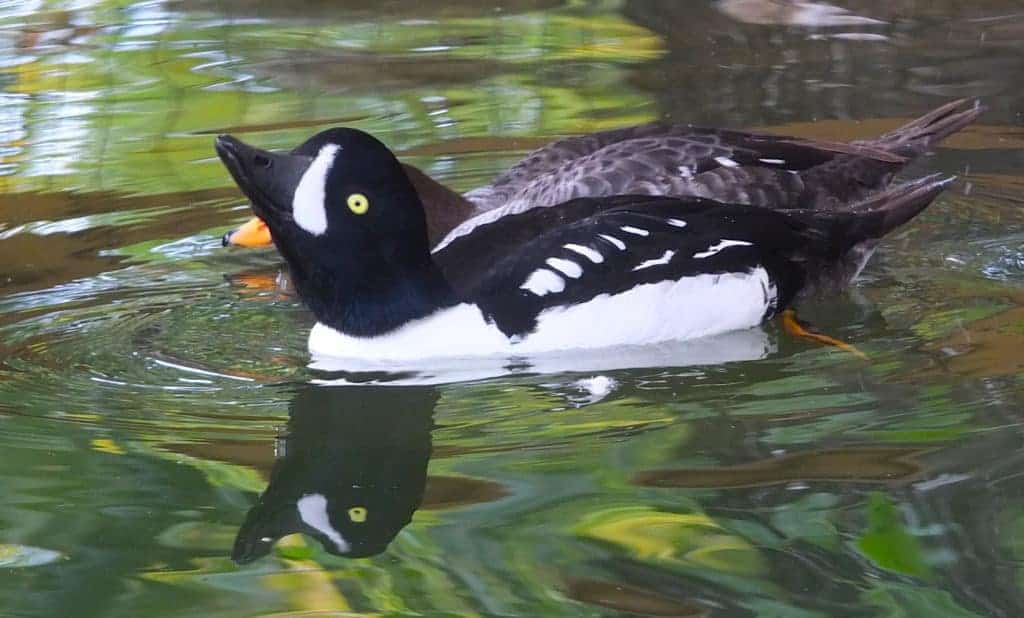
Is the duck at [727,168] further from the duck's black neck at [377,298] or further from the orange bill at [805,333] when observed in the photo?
the duck's black neck at [377,298]

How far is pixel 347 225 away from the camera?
611 cm

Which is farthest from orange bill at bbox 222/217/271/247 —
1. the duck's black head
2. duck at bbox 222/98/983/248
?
the duck's black head

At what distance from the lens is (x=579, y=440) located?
17.7ft

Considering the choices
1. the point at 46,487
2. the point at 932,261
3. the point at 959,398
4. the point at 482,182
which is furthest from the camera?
the point at 482,182

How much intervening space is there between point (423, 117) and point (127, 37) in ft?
8.67

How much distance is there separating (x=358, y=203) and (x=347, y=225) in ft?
0.30

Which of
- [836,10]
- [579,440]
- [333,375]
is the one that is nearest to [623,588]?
[579,440]

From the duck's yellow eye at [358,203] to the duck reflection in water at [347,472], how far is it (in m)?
0.63

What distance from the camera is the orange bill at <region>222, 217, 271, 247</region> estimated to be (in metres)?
7.69

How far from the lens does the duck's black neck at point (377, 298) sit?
6.31 m

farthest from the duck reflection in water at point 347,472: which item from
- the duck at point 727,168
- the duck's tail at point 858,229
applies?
the duck's tail at point 858,229

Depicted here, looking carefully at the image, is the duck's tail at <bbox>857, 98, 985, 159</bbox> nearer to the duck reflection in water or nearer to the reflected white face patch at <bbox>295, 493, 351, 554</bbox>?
the duck reflection in water

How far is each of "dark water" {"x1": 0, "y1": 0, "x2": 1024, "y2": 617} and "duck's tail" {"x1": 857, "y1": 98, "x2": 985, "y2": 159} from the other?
0.41m

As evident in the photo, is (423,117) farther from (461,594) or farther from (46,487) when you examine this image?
(461,594)
